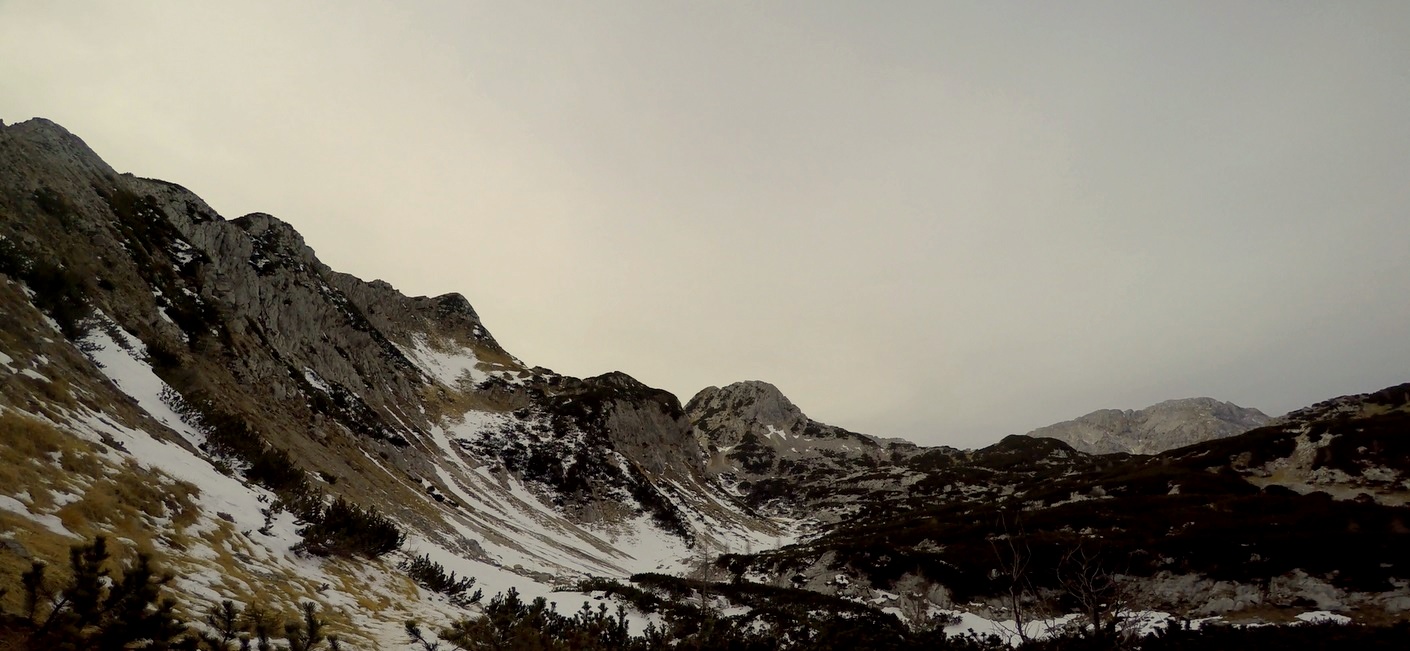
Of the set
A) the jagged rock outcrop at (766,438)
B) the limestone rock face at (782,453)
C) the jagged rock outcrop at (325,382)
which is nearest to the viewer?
the jagged rock outcrop at (325,382)

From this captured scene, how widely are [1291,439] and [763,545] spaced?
5030cm

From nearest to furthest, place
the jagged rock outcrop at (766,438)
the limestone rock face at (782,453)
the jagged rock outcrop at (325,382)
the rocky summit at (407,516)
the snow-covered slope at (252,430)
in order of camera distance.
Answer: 1. the rocky summit at (407,516)
2. the snow-covered slope at (252,430)
3. the jagged rock outcrop at (325,382)
4. the limestone rock face at (782,453)
5. the jagged rock outcrop at (766,438)

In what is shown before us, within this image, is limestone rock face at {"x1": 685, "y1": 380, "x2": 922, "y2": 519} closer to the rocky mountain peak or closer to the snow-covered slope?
the rocky mountain peak

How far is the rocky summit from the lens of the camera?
6.50m

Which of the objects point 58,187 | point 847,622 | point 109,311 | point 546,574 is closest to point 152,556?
point 109,311

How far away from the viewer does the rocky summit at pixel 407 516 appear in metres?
6.50

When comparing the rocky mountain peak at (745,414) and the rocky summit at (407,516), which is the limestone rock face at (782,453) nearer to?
the rocky mountain peak at (745,414)

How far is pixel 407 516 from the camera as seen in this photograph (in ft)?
85.9

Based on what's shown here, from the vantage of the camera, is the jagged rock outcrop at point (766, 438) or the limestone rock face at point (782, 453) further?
the jagged rock outcrop at point (766, 438)

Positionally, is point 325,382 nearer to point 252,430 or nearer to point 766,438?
point 252,430

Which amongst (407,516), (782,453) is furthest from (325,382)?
(782,453)

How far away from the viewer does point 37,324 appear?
11398 millimetres

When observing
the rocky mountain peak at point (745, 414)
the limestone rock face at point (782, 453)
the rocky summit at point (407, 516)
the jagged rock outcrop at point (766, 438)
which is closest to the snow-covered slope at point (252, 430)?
the rocky summit at point (407, 516)

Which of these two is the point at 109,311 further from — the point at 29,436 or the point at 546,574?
the point at 546,574
